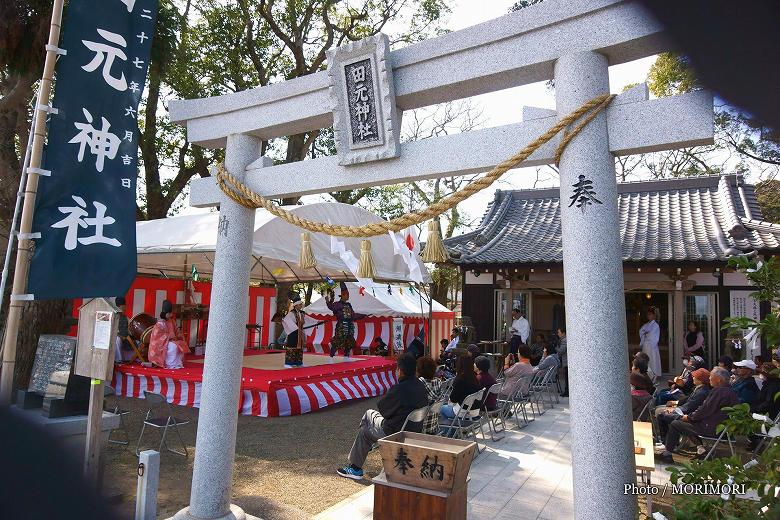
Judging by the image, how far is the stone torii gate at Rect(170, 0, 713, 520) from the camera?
7.98 feet

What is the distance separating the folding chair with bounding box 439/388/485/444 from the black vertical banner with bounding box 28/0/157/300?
382cm

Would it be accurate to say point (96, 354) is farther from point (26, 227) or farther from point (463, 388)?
point (463, 388)

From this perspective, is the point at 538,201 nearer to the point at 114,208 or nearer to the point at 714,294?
the point at 714,294

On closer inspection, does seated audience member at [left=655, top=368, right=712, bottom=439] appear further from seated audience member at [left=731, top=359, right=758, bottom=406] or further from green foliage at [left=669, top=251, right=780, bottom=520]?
green foliage at [left=669, top=251, right=780, bottom=520]

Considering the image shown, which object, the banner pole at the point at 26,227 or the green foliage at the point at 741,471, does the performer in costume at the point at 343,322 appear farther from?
the green foliage at the point at 741,471

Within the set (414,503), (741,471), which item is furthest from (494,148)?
(414,503)

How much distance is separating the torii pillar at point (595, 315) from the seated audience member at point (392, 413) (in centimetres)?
250

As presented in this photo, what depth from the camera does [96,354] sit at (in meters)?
3.63

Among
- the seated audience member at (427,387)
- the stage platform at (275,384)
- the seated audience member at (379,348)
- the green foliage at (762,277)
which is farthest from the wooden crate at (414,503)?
the seated audience member at (379,348)

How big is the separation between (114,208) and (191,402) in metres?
5.23

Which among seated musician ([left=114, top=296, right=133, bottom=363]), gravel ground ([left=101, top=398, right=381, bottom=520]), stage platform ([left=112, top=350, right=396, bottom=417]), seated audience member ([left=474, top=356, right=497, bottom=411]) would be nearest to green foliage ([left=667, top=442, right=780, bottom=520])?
gravel ground ([left=101, top=398, right=381, bottom=520])

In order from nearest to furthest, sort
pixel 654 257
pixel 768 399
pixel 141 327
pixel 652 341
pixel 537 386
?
1. pixel 768 399
2. pixel 537 386
3. pixel 654 257
4. pixel 652 341
5. pixel 141 327

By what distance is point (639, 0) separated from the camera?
754mm

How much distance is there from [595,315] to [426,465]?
1529 mm
